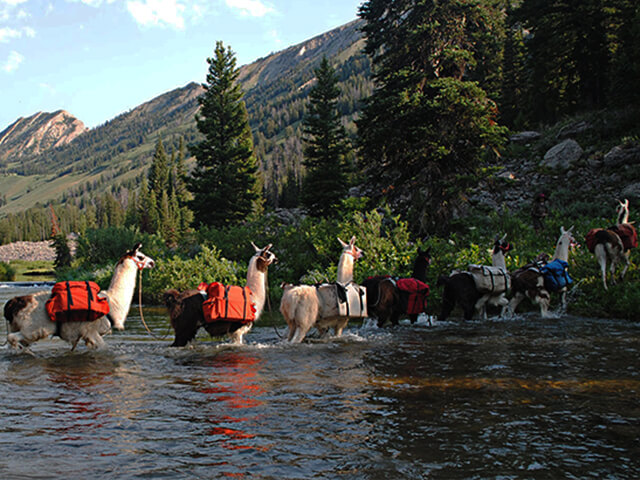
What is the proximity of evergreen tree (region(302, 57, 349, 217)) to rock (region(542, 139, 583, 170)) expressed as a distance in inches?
630

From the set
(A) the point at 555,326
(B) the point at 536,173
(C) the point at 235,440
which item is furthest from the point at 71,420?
(B) the point at 536,173

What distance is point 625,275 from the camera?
15648 mm

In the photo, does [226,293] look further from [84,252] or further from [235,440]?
[84,252]

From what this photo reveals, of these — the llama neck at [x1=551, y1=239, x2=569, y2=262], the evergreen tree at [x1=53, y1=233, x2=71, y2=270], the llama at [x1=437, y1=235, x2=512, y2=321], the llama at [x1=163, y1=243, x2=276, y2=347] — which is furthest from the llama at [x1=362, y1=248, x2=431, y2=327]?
the evergreen tree at [x1=53, y1=233, x2=71, y2=270]

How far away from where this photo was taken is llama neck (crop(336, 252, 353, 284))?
42.9 ft

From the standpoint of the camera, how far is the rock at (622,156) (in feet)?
98.8

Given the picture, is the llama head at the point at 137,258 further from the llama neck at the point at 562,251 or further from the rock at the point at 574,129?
the rock at the point at 574,129

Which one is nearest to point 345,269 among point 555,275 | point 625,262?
point 555,275

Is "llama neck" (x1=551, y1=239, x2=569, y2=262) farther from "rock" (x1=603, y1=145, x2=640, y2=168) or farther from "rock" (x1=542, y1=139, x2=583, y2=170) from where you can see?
"rock" (x1=542, y1=139, x2=583, y2=170)

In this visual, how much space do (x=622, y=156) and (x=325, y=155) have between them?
2262cm

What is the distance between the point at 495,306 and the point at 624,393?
27.0ft

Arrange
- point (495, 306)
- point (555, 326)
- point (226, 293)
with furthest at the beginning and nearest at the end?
point (495, 306) < point (555, 326) < point (226, 293)

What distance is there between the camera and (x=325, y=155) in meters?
45.6

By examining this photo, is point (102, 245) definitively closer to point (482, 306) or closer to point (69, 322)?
point (69, 322)
